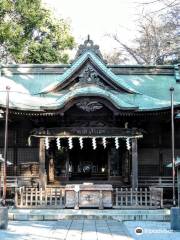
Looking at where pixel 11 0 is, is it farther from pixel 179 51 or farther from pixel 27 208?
pixel 27 208

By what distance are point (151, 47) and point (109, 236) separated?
33485 millimetres

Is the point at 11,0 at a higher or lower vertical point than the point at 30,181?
higher

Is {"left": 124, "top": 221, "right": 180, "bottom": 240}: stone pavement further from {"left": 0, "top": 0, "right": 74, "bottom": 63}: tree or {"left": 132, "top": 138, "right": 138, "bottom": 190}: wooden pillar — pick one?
{"left": 0, "top": 0, "right": 74, "bottom": 63}: tree

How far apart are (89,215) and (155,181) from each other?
5.34 meters

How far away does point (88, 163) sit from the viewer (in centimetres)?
2038

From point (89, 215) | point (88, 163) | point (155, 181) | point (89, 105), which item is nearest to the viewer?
point (89, 215)

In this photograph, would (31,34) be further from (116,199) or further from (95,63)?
(116,199)

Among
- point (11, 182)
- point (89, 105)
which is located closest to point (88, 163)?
point (89, 105)

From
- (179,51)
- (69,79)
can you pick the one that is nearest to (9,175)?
(69,79)

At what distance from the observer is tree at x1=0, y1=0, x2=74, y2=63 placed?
111 feet

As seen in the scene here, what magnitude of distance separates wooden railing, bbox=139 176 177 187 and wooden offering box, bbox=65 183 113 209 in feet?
10.2

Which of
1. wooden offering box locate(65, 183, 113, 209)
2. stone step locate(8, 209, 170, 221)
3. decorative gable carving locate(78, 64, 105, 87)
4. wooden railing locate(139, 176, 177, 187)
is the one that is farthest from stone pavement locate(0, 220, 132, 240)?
decorative gable carving locate(78, 64, 105, 87)

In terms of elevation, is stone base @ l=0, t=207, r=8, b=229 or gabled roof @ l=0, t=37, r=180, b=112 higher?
gabled roof @ l=0, t=37, r=180, b=112

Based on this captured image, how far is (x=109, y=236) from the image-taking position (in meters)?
10.7
